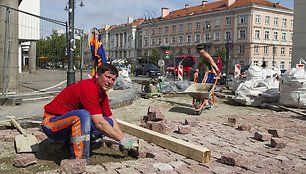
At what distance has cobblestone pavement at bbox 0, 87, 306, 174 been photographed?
3867 mm

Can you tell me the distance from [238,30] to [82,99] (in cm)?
6620

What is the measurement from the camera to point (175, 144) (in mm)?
4602

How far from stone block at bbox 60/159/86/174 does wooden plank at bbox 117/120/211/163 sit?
1464 mm

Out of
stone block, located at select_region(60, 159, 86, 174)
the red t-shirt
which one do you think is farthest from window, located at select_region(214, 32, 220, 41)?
stone block, located at select_region(60, 159, 86, 174)

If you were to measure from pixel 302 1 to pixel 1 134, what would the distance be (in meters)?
28.0

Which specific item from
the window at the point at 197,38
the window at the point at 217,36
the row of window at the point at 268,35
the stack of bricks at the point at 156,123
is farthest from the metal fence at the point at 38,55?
the window at the point at 197,38

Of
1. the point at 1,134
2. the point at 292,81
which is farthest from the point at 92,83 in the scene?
the point at 292,81

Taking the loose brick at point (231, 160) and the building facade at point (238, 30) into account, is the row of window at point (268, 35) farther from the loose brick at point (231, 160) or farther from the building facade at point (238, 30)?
the loose brick at point (231, 160)

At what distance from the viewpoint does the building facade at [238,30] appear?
209ft

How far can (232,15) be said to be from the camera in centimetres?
6662

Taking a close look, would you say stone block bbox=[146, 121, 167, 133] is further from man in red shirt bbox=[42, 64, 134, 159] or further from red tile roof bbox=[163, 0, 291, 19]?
red tile roof bbox=[163, 0, 291, 19]

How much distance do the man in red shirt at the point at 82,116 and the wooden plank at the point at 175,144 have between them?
0.85 meters

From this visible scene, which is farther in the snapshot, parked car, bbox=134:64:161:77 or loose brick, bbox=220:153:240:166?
parked car, bbox=134:64:161:77

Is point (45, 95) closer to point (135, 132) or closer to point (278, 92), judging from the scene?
point (135, 132)
